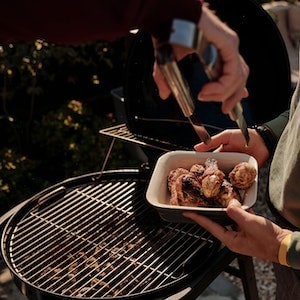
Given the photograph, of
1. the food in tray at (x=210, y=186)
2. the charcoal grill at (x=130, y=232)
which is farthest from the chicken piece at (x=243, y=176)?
the charcoal grill at (x=130, y=232)

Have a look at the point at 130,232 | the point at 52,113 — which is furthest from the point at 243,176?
the point at 52,113

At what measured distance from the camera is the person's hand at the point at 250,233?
1.20 meters

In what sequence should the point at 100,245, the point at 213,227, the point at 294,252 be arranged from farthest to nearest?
the point at 100,245, the point at 213,227, the point at 294,252

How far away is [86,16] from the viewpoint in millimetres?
808

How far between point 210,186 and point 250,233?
15cm

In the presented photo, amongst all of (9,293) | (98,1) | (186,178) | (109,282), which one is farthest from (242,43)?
(9,293)

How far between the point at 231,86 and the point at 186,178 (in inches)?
19.1

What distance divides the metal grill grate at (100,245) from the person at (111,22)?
25.7 inches

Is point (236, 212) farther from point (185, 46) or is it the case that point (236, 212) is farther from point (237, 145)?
point (185, 46)

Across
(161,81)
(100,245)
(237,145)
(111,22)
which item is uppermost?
(111,22)

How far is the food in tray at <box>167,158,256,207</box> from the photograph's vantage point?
1.27 metres

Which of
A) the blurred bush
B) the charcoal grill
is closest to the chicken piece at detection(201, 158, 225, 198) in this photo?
the charcoal grill

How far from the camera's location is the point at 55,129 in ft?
10.1

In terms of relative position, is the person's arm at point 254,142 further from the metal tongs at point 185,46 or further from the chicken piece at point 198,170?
the metal tongs at point 185,46
